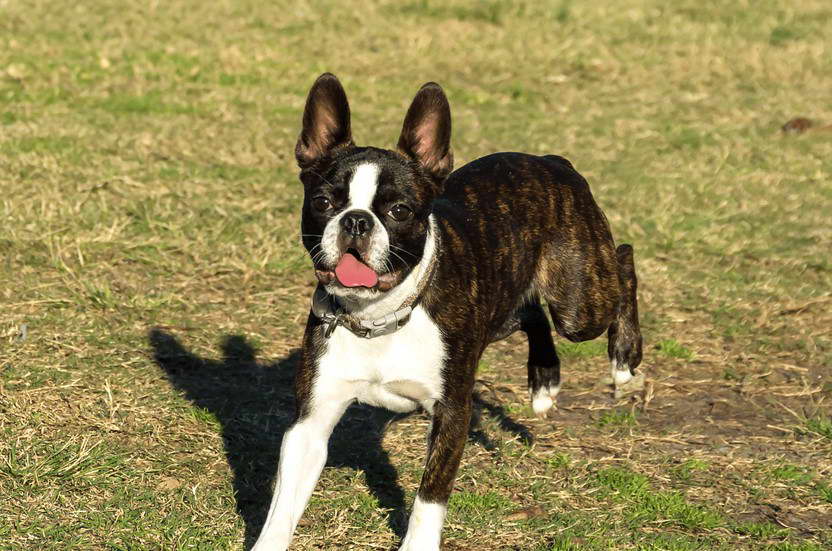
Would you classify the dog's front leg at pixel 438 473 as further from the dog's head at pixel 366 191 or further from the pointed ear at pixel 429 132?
the pointed ear at pixel 429 132

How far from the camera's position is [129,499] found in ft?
19.8

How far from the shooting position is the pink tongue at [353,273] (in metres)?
5.16

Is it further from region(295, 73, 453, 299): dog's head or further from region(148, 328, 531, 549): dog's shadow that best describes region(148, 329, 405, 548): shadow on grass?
region(295, 73, 453, 299): dog's head

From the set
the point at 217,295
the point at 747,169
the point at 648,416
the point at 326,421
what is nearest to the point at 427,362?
the point at 326,421

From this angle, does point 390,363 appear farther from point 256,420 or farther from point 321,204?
point 256,420

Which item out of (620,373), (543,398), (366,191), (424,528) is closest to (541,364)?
(543,398)

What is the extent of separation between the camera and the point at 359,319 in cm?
531

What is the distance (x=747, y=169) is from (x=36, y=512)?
859cm

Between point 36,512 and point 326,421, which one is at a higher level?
point 326,421

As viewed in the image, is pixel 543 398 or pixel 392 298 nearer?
pixel 392 298

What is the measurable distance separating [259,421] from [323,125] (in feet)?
6.96

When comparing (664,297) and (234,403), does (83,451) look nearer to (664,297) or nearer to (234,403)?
(234,403)

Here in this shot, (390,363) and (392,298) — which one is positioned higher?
(392,298)

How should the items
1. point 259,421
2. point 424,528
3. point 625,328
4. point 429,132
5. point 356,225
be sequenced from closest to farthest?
point 356,225 → point 424,528 → point 429,132 → point 259,421 → point 625,328
